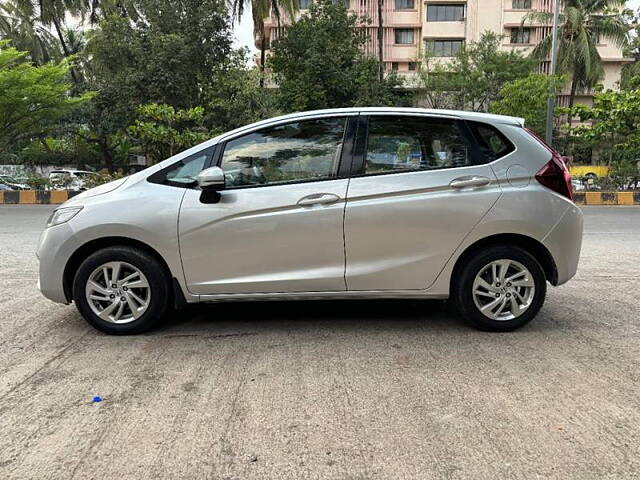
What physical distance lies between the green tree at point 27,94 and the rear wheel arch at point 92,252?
15677mm

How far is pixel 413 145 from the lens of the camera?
4336mm

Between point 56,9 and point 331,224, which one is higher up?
point 56,9

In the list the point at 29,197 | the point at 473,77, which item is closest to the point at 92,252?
the point at 29,197

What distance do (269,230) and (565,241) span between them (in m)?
2.28

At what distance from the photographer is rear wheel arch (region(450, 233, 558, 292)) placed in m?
4.25

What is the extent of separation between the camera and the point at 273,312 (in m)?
4.93

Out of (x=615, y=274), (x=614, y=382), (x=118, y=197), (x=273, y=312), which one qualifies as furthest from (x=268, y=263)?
(x=615, y=274)

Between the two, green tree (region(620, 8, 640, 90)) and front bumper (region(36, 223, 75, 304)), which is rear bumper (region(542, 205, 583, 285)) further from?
green tree (region(620, 8, 640, 90))

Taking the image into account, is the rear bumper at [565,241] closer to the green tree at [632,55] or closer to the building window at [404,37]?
the green tree at [632,55]

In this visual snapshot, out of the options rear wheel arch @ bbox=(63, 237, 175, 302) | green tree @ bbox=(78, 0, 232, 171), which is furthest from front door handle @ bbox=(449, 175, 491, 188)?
green tree @ bbox=(78, 0, 232, 171)

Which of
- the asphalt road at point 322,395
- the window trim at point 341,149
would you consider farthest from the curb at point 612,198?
the window trim at point 341,149

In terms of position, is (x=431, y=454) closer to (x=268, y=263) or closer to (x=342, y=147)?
→ (x=268, y=263)

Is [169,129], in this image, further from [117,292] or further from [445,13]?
[445,13]

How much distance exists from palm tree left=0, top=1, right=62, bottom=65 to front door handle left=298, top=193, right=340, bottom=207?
120 ft
